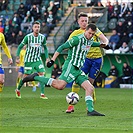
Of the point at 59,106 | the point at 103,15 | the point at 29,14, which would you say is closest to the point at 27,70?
the point at 59,106

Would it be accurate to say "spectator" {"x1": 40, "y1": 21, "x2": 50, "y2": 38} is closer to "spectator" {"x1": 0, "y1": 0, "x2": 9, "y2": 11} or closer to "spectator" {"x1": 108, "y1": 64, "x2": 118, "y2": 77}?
"spectator" {"x1": 0, "y1": 0, "x2": 9, "y2": 11}

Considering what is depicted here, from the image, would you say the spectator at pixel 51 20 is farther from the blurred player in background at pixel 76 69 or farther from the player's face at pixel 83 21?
the blurred player in background at pixel 76 69

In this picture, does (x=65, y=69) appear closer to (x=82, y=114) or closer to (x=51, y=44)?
(x=82, y=114)

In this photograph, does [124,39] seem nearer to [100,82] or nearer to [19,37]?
[100,82]

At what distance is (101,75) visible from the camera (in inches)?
1215

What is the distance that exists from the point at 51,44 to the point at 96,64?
18430mm

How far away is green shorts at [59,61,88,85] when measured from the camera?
1344 cm

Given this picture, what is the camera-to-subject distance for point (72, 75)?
13445 mm

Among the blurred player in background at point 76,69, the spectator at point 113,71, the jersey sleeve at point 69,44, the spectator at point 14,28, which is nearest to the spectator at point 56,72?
the spectator at point 113,71

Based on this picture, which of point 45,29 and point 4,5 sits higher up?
point 4,5

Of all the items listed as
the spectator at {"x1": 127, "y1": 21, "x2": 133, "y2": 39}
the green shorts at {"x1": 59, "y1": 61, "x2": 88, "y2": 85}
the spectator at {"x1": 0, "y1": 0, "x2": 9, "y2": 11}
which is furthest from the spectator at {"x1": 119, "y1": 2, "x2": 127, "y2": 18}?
the green shorts at {"x1": 59, "y1": 61, "x2": 88, "y2": 85}

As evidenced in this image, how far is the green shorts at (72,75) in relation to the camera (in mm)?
13438

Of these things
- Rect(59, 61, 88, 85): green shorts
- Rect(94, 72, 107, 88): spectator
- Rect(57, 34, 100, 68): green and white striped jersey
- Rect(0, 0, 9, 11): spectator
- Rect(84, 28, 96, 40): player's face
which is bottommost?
Rect(94, 72, 107, 88): spectator

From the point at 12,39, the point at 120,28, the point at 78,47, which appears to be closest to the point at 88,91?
the point at 78,47
